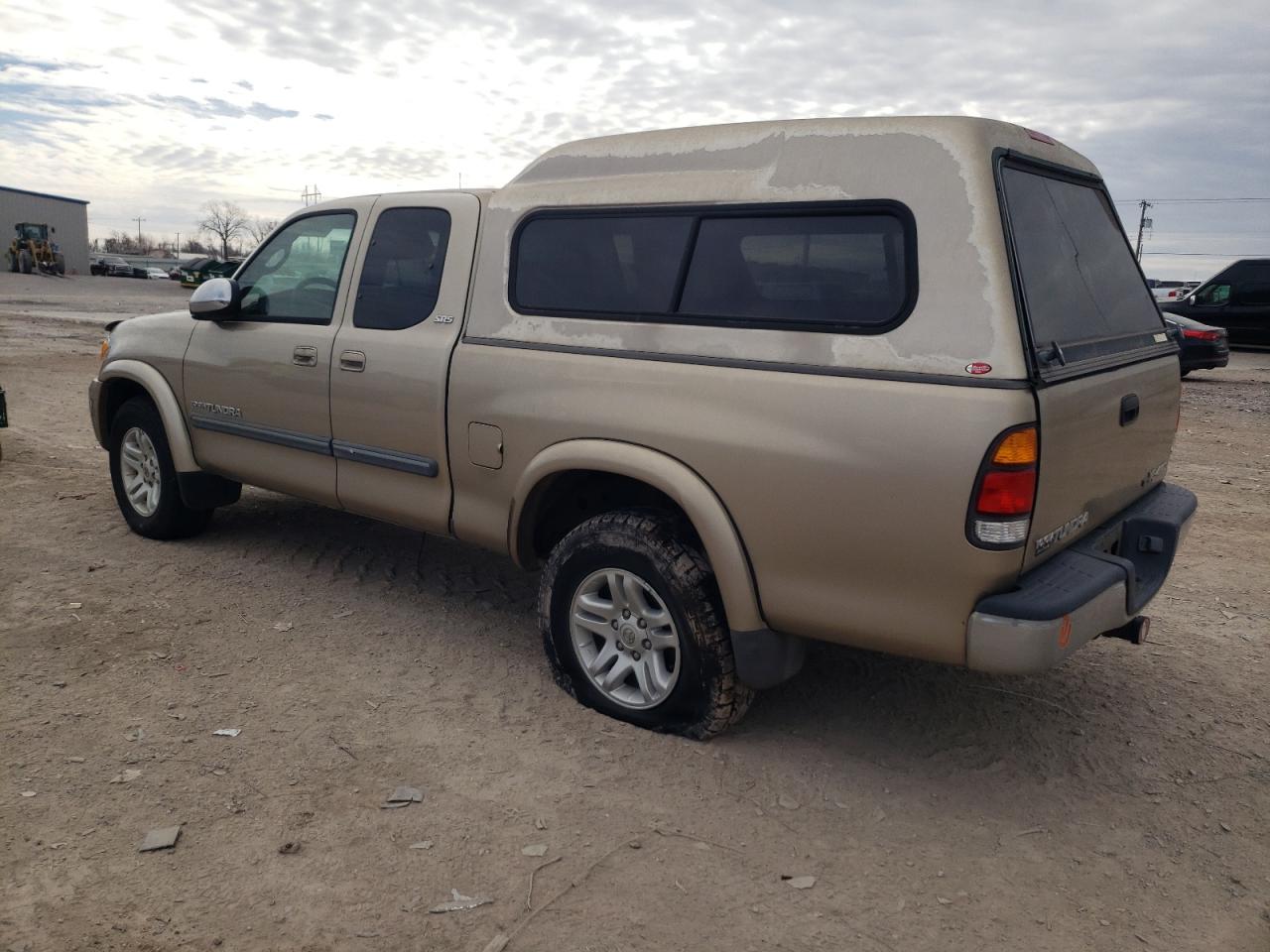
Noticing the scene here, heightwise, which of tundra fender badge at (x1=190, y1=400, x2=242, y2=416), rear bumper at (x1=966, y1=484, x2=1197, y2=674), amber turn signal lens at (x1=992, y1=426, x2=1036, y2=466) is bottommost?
rear bumper at (x1=966, y1=484, x2=1197, y2=674)

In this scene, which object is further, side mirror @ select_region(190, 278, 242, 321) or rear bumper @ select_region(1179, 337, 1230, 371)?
rear bumper @ select_region(1179, 337, 1230, 371)

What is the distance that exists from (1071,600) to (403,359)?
8.98ft

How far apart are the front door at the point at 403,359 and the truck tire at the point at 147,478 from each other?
4.88 feet

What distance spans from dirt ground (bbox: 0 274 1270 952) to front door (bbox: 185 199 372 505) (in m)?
0.63

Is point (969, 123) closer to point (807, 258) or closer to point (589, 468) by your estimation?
point (807, 258)

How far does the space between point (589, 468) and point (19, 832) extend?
2.04 m

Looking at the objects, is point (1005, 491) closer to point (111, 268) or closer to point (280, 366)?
point (280, 366)

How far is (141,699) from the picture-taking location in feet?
12.7

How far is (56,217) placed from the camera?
2569 inches

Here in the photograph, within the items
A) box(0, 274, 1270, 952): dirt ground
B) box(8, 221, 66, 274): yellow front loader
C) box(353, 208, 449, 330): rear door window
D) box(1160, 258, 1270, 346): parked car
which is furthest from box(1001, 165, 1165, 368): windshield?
box(8, 221, 66, 274): yellow front loader

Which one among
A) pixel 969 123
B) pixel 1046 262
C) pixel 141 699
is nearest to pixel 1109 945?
pixel 1046 262

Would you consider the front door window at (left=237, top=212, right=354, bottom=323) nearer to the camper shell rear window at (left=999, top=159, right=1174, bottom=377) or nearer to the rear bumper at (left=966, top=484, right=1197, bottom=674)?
the camper shell rear window at (left=999, top=159, right=1174, bottom=377)

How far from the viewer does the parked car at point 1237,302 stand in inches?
707

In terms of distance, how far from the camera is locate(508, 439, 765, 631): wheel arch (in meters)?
3.30
